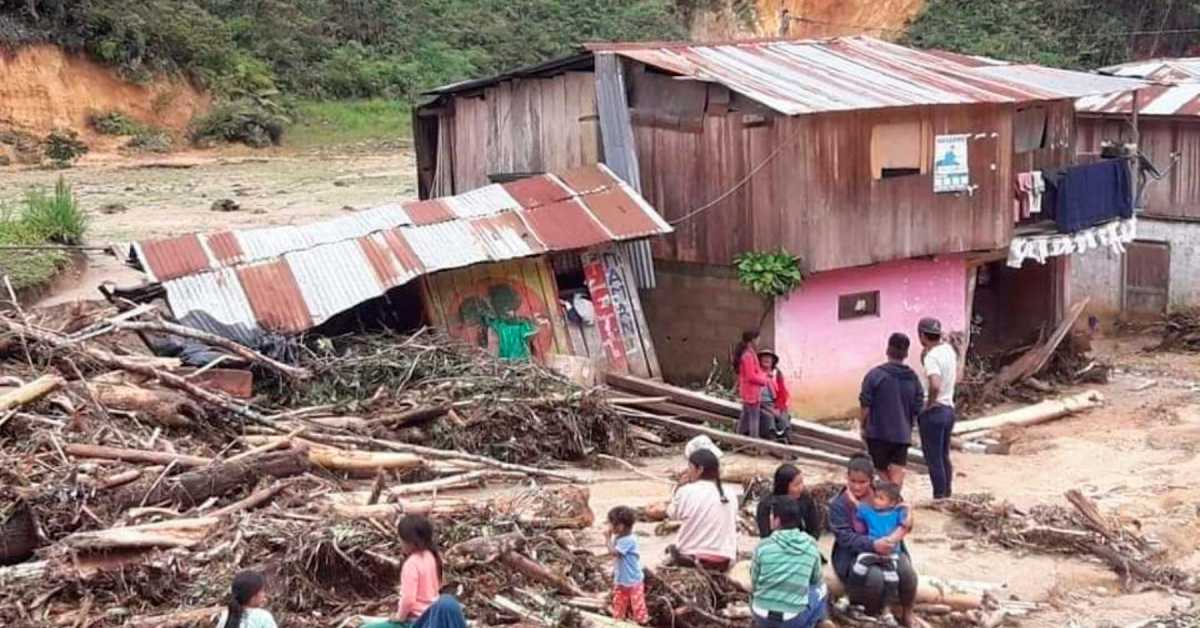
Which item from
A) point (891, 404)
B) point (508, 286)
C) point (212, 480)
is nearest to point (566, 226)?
point (508, 286)

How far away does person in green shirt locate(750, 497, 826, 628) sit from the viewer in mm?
8289

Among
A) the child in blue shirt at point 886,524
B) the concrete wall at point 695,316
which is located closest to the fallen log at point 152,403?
the child in blue shirt at point 886,524

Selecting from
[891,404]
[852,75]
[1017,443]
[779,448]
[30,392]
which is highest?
[852,75]

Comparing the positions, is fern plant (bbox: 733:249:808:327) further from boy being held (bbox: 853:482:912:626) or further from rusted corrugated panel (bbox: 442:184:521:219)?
boy being held (bbox: 853:482:912:626)

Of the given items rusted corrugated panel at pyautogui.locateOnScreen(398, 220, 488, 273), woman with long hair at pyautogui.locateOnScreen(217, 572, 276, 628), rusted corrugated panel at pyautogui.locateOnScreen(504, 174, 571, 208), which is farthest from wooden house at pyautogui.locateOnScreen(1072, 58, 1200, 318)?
woman with long hair at pyautogui.locateOnScreen(217, 572, 276, 628)

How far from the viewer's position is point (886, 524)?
367 inches

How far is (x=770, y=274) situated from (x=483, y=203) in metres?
3.61

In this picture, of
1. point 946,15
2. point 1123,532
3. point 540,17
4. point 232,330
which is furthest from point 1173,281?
point 540,17

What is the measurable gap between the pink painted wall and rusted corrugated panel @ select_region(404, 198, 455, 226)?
4.32 m

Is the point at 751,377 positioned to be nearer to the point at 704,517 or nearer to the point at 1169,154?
the point at 704,517

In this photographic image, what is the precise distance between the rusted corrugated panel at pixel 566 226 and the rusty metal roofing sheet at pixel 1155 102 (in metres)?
12.2

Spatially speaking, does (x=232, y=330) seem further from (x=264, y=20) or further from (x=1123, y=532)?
(x=264, y=20)

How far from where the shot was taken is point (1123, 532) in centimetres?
1255

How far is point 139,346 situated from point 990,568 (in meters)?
8.34
